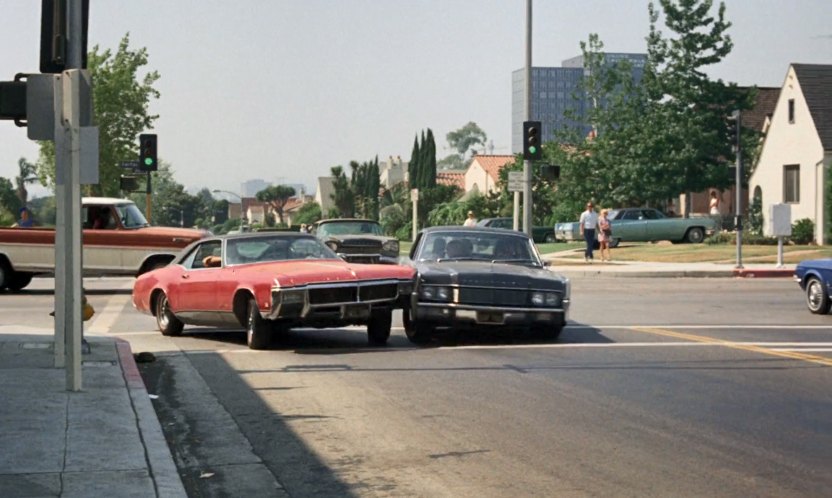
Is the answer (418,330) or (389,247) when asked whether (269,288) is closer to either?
(418,330)

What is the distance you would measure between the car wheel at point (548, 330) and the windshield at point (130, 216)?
38.6 feet

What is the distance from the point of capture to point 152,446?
834cm

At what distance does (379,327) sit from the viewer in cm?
1548

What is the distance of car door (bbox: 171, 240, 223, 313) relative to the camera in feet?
51.7

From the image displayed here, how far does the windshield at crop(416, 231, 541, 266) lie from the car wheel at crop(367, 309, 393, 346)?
5.36 ft

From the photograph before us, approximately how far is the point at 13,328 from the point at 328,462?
395 inches

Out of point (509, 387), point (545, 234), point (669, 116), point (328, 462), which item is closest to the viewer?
point (328, 462)

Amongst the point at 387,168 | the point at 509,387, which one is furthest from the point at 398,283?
the point at 387,168

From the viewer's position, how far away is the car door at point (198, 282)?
15750 mm

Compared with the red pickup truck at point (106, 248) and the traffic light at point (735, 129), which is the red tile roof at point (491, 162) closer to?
the traffic light at point (735, 129)

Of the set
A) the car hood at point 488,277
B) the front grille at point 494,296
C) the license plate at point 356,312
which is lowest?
the license plate at point 356,312

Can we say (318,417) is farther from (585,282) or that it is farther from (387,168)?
(387,168)

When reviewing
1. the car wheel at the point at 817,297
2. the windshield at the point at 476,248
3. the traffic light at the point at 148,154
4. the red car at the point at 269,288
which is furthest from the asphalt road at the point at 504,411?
the traffic light at the point at 148,154

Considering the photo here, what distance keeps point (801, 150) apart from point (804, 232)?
4257 millimetres
